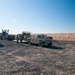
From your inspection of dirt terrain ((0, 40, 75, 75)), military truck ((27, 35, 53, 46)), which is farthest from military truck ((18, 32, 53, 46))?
dirt terrain ((0, 40, 75, 75))

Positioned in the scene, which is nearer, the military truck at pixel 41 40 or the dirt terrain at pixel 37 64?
the dirt terrain at pixel 37 64

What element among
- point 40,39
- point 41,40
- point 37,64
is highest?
point 40,39

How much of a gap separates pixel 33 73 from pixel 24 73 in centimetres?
41

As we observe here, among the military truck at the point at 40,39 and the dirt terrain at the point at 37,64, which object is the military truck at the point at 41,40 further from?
the dirt terrain at the point at 37,64

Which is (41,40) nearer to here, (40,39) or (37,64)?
(40,39)

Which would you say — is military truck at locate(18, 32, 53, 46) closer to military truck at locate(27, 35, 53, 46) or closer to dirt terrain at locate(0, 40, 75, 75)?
military truck at locate(27, 35, 53, 46)

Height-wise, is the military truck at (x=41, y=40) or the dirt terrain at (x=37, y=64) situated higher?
the military truck at (x=41, y=40)

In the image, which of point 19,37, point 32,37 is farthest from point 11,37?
point 32,37

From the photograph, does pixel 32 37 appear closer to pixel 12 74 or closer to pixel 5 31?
pixel 12 74

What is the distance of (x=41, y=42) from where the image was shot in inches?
714

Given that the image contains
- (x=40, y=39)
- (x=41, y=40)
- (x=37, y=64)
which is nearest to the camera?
(x=37, y=64)

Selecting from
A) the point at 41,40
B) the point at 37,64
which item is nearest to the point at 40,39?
the point at 41,40

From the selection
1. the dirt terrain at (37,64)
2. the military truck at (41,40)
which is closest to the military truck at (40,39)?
the military truck at (41,40)

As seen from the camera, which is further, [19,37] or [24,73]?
[19,37]
